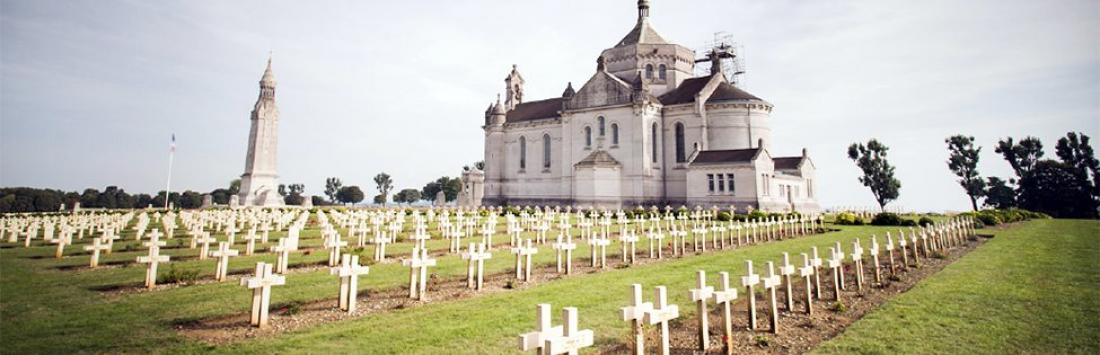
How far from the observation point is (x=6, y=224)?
77.0ft

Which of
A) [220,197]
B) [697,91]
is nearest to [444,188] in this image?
[220,197]

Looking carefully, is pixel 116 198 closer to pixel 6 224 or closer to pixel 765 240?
pixel 6 224

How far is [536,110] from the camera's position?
54.1 m

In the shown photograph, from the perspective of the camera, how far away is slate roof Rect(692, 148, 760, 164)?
37.1m

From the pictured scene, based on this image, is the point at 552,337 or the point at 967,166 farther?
the point at 967,166

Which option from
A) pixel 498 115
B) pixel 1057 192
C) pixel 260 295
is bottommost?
pixel 260 295

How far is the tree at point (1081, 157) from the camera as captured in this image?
139 feet

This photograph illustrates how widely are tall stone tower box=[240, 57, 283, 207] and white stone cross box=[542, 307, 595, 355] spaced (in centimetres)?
5520

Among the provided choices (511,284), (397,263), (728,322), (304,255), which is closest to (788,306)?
(728,322)

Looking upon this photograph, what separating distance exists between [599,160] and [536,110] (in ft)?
46.5

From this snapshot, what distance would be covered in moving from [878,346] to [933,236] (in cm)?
1337

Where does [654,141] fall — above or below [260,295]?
above

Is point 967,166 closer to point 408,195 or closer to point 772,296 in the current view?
point 772,296

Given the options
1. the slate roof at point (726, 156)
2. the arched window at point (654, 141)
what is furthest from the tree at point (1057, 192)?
the arched window at point (654, 141)
